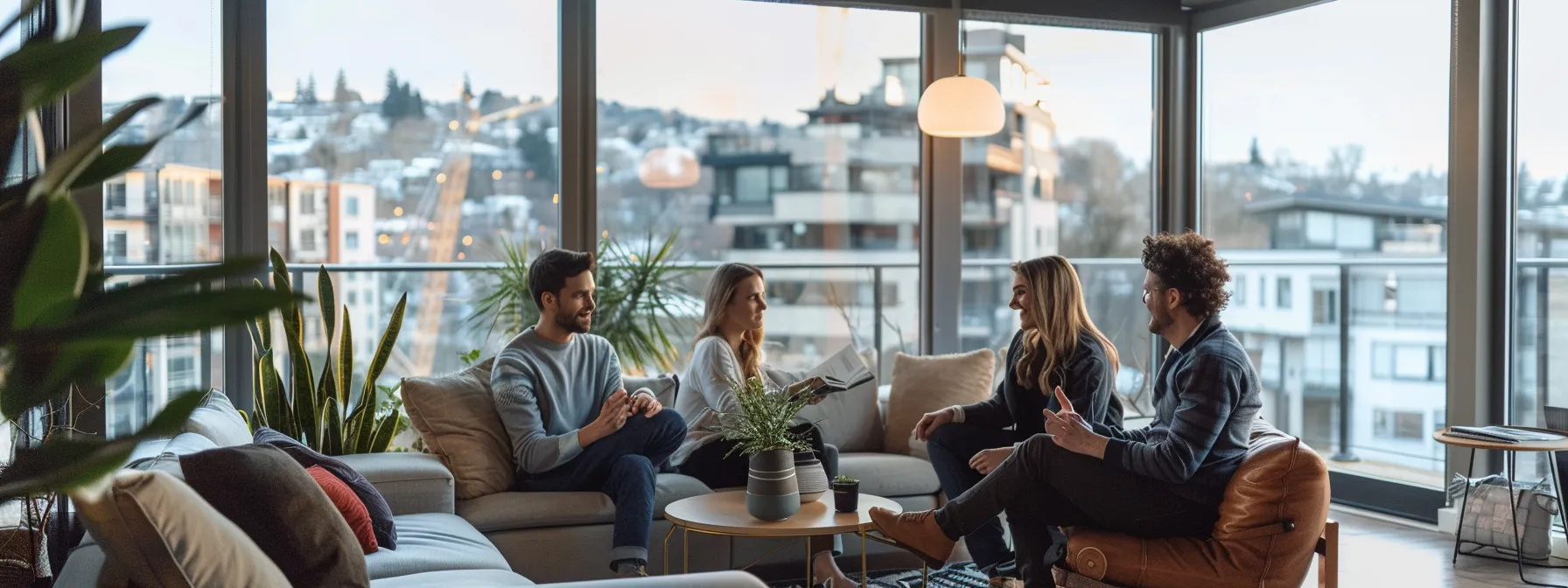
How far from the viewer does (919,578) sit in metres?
3.99

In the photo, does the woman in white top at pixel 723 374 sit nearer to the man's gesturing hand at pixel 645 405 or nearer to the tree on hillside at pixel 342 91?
the man's gesturing hand at pixel 645 405

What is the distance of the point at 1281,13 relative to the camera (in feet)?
18.6

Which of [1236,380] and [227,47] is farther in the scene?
[227,47]

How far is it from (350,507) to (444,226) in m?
2.59

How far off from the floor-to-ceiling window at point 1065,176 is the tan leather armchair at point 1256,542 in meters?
3.04

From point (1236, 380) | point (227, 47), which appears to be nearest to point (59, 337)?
point (1236, 380)

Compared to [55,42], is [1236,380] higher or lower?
lower

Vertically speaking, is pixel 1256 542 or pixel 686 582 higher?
pixel 686 582

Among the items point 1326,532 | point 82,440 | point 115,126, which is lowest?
point 1326,532

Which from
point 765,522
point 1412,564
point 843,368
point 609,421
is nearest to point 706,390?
point 609,421

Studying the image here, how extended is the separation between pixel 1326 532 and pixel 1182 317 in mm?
627

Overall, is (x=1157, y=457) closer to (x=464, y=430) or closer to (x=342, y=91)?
(x=464, y=430)

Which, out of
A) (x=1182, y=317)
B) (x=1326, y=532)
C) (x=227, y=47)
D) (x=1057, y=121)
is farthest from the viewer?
(x=1057, y=121)

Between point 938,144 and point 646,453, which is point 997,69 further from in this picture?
point 646,453
